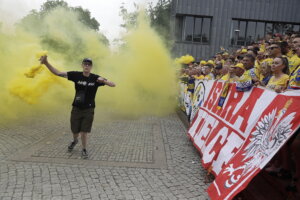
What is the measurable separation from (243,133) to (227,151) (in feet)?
1.30

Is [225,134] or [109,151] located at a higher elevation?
[225,134]

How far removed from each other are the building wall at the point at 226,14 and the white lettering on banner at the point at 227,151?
779 inches

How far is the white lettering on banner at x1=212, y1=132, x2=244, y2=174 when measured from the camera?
3965mm

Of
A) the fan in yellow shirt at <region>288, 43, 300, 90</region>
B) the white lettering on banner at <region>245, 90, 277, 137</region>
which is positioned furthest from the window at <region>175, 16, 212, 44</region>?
the white lettering on banner at <region>245, 90, 277, 137</region>

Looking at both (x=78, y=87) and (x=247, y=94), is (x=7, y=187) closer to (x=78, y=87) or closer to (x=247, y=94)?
(x=78, y=87)

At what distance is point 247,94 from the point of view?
4.33m

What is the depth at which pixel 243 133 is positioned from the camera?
3.92m

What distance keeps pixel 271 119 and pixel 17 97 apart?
6.21 m

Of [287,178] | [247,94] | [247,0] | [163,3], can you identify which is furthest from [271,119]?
[247,0]

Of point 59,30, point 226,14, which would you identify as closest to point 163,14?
point 226,14

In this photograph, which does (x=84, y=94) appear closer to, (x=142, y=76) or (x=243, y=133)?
(x=243, y=133)

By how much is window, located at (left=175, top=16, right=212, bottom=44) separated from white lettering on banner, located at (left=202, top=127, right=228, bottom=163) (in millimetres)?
20202

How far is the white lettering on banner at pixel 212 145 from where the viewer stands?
4520 millimetres

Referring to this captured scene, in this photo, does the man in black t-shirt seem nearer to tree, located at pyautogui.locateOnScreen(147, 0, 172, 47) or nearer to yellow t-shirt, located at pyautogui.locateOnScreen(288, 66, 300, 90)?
yellow t-shirt, located at pyautogui.locateOnScreen(288, 66, 300, 90)
